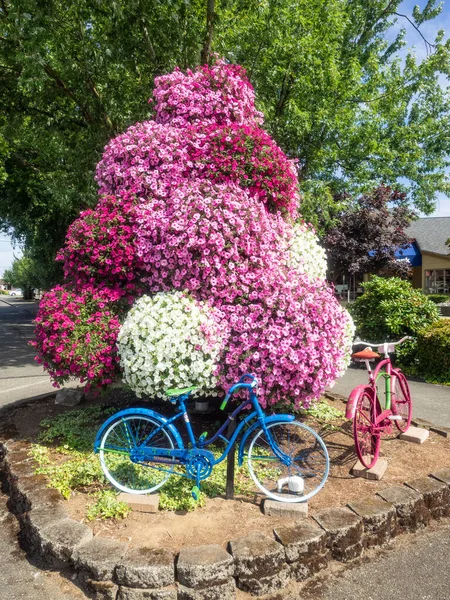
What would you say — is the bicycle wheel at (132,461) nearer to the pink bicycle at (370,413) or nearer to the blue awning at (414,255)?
the pink bicycle at (370,413)

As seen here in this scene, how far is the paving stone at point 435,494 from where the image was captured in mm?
4020

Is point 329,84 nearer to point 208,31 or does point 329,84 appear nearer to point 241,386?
point 208,31

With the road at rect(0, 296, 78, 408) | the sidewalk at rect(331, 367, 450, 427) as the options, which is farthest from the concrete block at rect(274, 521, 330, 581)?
the road at rect(0, 296, 78, 408)

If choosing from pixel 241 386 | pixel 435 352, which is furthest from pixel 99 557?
pixel 435 352

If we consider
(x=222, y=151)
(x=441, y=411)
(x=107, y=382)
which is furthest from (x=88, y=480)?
(x=441, y=411)

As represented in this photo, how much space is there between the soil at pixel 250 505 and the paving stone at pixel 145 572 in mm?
228

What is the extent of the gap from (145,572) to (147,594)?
127 mm

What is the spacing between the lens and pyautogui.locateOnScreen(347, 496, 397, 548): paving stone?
3.63 meters

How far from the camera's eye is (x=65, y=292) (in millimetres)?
5406

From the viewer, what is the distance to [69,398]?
7004mm

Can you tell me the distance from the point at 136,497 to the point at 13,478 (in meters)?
1.33

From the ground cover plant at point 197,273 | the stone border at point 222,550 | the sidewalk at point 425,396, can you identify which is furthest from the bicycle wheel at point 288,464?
the sidewalk at point 425,396

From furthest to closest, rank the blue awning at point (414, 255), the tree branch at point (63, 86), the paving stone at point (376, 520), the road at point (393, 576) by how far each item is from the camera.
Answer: the blue awning at point (414, 255), the tree branch at point (63, 86), the paving stone at point (376, 520), the road at point (393, 576)

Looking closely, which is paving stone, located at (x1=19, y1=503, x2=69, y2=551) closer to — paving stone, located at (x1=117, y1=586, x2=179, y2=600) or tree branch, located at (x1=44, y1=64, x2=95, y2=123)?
Answer: paving stone, located at (x1=117, y1=586, x2=179, y2=600)
